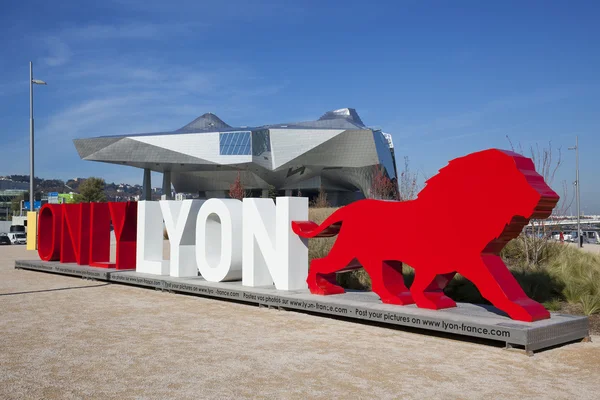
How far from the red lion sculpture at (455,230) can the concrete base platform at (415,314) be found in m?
0.38

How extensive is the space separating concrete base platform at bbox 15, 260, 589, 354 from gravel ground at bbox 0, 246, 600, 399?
0.18 meters

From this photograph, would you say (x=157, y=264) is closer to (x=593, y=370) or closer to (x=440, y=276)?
(x=440, y=276)

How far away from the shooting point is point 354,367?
22.3 ft

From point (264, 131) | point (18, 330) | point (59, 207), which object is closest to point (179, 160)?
point (264, 131)

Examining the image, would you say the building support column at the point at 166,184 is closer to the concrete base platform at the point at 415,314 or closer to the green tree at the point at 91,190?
the green tree at the point at 91,190

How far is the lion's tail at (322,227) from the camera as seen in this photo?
1111 centimetres

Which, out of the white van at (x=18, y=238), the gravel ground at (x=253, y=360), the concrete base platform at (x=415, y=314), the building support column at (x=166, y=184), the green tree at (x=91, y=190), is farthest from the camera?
the green tree at (x=91, y=190)

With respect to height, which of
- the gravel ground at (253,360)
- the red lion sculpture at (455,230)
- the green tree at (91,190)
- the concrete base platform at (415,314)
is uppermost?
the green tree at (91,190)

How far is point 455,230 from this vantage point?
9.02 metres

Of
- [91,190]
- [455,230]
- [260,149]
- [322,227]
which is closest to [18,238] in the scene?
[260,149]

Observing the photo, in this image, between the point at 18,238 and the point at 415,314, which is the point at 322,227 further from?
the point at 18,238

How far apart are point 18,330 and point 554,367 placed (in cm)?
758

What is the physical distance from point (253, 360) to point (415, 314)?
2.93 m

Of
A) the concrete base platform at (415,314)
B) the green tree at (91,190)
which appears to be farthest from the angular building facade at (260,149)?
the concrete base platform at (415,314)
